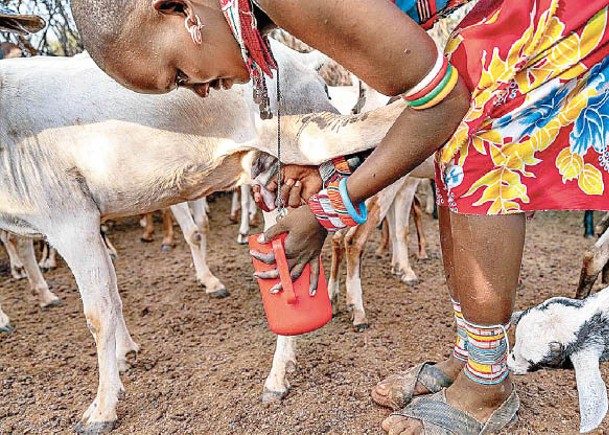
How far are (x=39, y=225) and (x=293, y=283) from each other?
4.20ft

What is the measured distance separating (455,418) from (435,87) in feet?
4.03

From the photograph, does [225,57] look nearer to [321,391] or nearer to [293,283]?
[293,283]

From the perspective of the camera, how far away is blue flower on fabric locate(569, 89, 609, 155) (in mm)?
1585

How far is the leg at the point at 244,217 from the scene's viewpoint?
19.8 ft

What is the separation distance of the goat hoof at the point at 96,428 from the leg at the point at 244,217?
3553 millimetres

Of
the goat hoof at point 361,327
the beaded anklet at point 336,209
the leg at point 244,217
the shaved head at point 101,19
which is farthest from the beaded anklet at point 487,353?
the leg at point 244,217

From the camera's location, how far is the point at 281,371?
2.73 m

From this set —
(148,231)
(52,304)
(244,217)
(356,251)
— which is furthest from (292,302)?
(148,231)

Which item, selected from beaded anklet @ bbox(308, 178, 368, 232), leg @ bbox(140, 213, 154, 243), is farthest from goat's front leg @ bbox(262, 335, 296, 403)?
leg @ bbox(140, 213, 154, 243)

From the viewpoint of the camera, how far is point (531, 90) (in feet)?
4.99

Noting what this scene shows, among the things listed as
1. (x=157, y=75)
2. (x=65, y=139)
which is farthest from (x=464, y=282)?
(x=65, y=139)

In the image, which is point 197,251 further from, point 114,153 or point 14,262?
point 114,153

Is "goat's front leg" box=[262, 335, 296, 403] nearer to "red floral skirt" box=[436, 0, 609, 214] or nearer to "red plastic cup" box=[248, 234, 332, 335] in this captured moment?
"red plastic cup" box=[248, 234, 332, 335]

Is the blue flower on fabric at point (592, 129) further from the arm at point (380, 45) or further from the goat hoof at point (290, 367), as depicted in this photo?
the goat hoof at point (290, 367)
